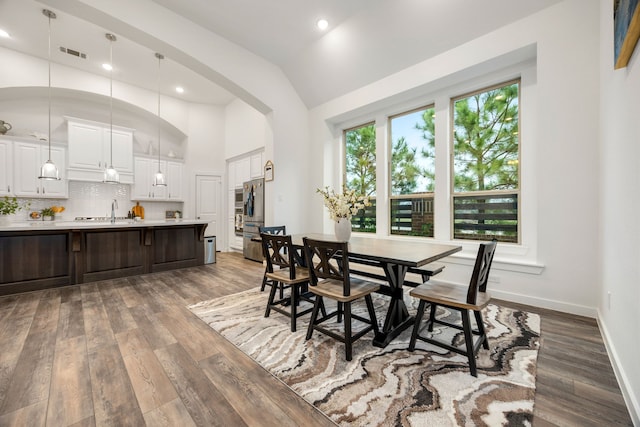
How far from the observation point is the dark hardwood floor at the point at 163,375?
4.47ft

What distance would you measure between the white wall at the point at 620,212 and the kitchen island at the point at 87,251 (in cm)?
538

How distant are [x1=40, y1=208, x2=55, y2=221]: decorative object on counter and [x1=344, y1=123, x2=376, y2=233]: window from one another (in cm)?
583

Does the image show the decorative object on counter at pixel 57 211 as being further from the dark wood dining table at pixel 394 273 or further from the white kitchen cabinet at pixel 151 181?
the dark wood dining table at pixel 394 273

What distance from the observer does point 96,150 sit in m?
5.53

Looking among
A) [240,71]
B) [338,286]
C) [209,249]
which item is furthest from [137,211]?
[338,286]

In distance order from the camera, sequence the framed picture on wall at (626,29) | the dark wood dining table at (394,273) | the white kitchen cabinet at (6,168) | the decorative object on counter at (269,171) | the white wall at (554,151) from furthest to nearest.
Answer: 1. the decorative object on counter at (269,171)
2. the white kitchen cabinet at (6,168)
3. the white wall at (554,151)
4. the dark wood dining table at (394,273)
5. the framed picture on wall at (626,29)

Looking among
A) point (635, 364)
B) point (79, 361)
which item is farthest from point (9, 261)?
point (635, 364)

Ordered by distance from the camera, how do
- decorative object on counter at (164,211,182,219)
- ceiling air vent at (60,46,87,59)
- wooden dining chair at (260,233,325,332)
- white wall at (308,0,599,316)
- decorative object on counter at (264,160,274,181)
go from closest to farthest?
wooden dining chair at (260,233,325,332) → white wall at (308,0,599,316) → ceiling air vent at (60,46,87,59) → decorative object on counter at (264,160,274,181) → decorative object on counter at (164,211,182,219)

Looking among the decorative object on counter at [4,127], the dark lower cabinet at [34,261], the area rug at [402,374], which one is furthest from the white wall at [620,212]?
Result: the decorative object on counter at [4,127]

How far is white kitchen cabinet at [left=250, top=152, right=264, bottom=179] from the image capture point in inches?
231

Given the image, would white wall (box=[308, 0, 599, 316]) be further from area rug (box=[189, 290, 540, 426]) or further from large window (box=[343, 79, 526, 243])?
area rug (box=[189, 290, 540, 426])

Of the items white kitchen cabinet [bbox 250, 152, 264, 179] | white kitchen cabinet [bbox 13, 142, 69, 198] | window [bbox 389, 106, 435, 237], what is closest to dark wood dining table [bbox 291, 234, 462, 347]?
window [bbox 389, 106, 435, 237]

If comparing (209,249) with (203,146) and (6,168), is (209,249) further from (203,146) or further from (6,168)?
(6,168)

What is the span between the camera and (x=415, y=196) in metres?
4.14
